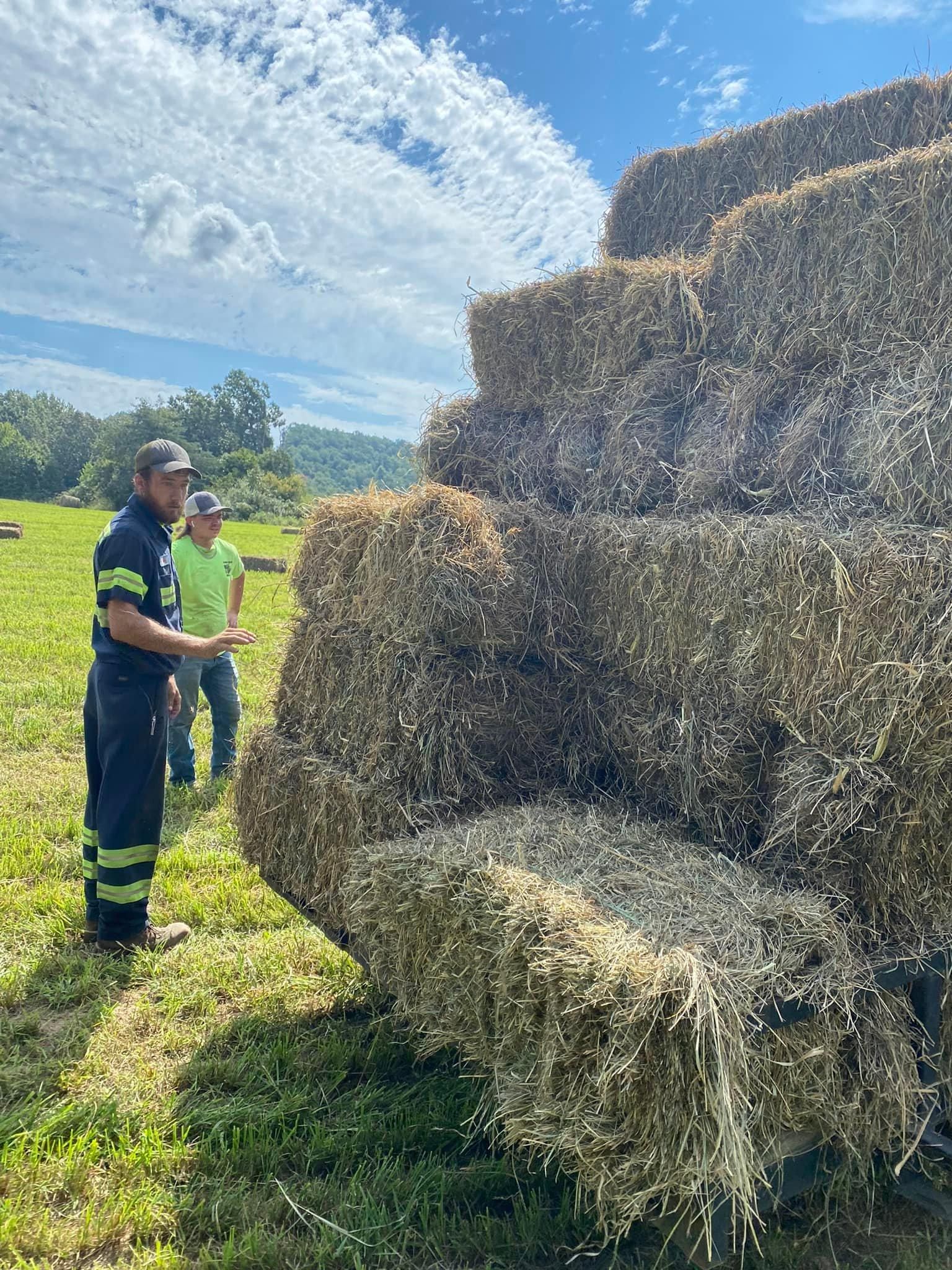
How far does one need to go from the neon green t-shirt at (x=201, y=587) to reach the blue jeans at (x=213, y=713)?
0.86ft

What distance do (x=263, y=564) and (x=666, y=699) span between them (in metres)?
18.9

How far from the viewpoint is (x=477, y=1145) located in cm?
306

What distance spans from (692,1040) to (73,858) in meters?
4.41

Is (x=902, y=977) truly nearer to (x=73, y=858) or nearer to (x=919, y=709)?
(x=919, y=709)

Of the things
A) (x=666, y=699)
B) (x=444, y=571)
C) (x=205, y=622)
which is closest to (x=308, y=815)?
(x=444, y=571)

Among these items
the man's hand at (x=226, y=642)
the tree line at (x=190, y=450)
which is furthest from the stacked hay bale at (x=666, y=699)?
the tree line at (x=190, y=450)

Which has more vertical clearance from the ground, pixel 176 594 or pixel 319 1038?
pixel 176 594

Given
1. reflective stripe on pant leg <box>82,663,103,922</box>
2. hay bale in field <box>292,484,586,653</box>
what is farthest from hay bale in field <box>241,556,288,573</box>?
hay bale in field <box>292,484,586,653</box>

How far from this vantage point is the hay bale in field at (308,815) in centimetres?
330

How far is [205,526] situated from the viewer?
6.50m

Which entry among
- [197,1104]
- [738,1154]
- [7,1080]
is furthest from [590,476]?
[7,1080]

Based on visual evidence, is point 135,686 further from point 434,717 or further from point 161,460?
point 434,717

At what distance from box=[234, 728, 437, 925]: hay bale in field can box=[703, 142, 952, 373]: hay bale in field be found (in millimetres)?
2340

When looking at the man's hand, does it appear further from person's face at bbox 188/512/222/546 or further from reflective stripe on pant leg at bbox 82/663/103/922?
person's face at bbox 188/512/222/546
